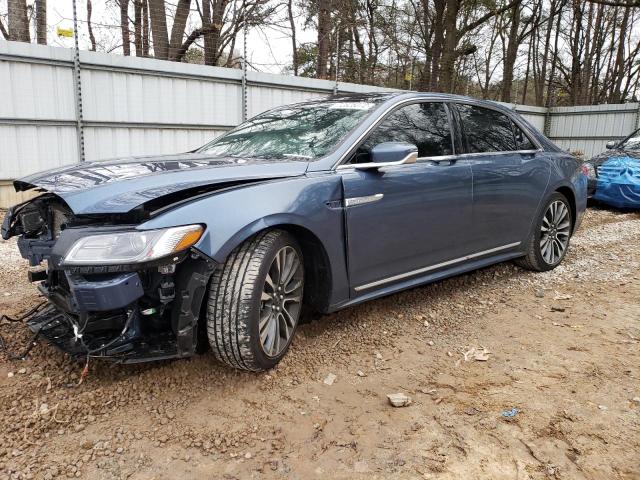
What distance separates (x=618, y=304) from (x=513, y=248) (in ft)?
2.97

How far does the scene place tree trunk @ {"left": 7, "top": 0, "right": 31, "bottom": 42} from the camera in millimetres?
9273

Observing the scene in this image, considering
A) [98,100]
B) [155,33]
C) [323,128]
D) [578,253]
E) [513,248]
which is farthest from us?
[155,33]

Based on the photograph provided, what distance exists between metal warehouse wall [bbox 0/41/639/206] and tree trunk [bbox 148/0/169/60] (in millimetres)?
2214

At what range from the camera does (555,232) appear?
15.8ft

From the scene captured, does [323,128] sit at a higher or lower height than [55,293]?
higher

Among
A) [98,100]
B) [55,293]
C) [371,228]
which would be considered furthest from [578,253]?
[98,100]

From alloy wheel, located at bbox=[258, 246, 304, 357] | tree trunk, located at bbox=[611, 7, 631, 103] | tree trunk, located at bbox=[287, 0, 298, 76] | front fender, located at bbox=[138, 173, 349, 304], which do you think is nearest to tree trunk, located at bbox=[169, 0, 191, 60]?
tree trunk, located at bbox=[287, 0, 298, 76]

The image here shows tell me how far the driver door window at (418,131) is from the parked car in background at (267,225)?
11 mm

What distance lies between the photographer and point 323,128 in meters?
3.29

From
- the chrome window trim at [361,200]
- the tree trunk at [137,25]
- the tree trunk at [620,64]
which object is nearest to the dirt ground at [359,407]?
the chrome window trim at [361,200]

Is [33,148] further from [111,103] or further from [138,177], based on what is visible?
[138,177]

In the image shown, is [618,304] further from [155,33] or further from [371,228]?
[155,33]

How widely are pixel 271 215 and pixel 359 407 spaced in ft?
3.44

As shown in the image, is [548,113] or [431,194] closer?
[431,194]
